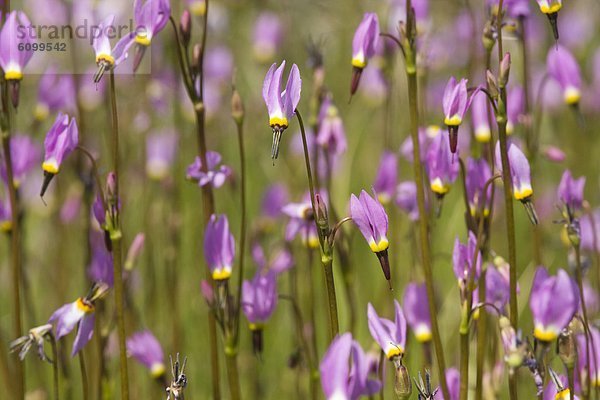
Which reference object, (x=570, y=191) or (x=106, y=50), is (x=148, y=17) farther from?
(x=570, y=191)

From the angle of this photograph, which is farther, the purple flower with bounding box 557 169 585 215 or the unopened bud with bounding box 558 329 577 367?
the purple flower with bounding box 557 169 585 215

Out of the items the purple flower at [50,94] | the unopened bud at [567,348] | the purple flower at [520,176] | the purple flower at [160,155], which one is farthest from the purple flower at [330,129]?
the purple flower at [160,155]

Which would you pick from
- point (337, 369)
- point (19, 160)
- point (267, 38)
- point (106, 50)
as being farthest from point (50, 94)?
point (337, 369)

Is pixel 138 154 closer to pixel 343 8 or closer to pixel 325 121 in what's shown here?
pixel 343 8

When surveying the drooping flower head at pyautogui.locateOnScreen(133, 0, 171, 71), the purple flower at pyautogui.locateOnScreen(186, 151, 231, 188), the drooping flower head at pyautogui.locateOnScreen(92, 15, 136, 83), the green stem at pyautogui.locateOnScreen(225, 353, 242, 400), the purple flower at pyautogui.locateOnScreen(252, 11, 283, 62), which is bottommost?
the green stem at pyautogui.locateOnScreen(225, 353, 242, 400)

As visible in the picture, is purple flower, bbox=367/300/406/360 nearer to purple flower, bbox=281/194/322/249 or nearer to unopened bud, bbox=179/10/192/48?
purple flower, bbox=281/194/322/249

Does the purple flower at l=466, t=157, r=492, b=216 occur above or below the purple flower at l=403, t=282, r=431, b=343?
above

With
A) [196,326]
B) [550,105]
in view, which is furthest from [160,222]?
[550,105]

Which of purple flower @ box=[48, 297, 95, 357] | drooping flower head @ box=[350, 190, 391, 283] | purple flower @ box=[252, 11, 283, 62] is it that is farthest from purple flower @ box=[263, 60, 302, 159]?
purple flower @ box=[252, 11, 283, 62]
